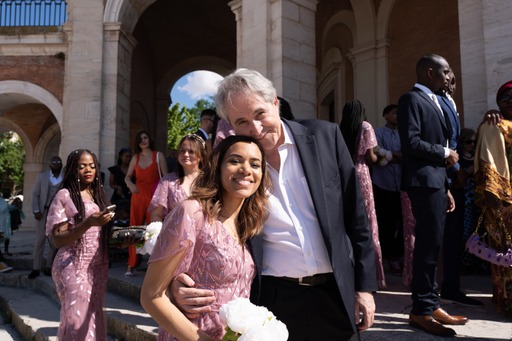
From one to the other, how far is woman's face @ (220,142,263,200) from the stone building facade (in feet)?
13.8

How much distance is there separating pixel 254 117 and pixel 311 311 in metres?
0.88

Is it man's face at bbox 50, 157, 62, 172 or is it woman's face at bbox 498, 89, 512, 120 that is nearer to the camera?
woman's face at bbox 498, 89, 512, 120

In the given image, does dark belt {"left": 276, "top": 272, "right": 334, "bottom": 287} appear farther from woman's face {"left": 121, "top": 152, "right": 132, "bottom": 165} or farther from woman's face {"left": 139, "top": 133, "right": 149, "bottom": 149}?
woman's face {"left": 121, "top": 152, "right": 132, "bottom": 165}

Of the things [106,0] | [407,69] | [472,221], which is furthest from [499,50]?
[106,0]

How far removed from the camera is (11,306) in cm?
586

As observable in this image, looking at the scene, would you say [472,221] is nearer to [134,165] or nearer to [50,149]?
[134,165]

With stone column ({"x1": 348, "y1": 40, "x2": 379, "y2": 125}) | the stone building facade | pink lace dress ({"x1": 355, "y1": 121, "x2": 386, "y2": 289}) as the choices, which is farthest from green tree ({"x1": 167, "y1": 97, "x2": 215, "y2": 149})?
pink lace dress ({"x1": 355, "y1": 121, "x2": 386, "y2": 289})

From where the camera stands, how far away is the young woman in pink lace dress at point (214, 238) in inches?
61.0

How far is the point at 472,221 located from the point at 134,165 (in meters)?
4.44

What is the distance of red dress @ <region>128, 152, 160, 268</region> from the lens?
5848mm

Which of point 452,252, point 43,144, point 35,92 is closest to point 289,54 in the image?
point 452,252

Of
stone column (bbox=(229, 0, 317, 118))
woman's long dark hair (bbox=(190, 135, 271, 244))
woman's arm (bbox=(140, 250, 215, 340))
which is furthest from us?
stone column (bbox=(229, 0, 317, 118))

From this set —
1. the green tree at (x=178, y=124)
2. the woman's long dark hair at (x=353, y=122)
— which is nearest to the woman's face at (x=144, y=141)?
the woman's long dark hair at (x=353, y=122)

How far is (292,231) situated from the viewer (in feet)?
6.13
